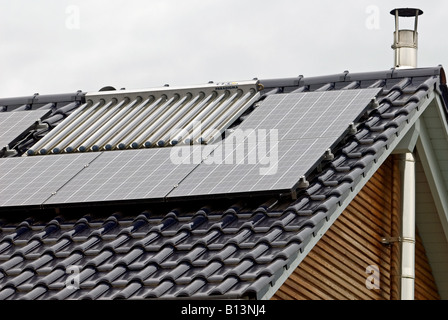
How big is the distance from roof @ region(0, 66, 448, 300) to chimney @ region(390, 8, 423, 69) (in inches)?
115

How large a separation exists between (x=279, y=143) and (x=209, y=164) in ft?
3.70

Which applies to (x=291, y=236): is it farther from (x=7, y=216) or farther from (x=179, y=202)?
(x=7, y=216)

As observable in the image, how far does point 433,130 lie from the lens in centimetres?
→ 1888

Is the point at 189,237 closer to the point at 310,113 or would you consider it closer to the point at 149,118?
the point at 310,113

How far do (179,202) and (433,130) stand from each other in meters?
5.07

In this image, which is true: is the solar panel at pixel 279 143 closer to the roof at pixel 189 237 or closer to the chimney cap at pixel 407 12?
the roof at pixel 189 237

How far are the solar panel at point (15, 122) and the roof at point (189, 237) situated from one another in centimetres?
238

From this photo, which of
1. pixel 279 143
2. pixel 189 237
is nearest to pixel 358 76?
pixel 279 143

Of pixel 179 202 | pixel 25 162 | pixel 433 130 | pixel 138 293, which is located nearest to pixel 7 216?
pixel 25 162

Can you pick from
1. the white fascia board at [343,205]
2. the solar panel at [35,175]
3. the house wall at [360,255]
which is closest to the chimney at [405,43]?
the white fascia board at [343,205]

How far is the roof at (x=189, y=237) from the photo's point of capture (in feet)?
45.5

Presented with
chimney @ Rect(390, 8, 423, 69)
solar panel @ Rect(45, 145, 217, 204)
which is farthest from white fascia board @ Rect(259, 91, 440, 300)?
chimney @ Rect(390, 8, 423, 69)

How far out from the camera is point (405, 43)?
20.8m
